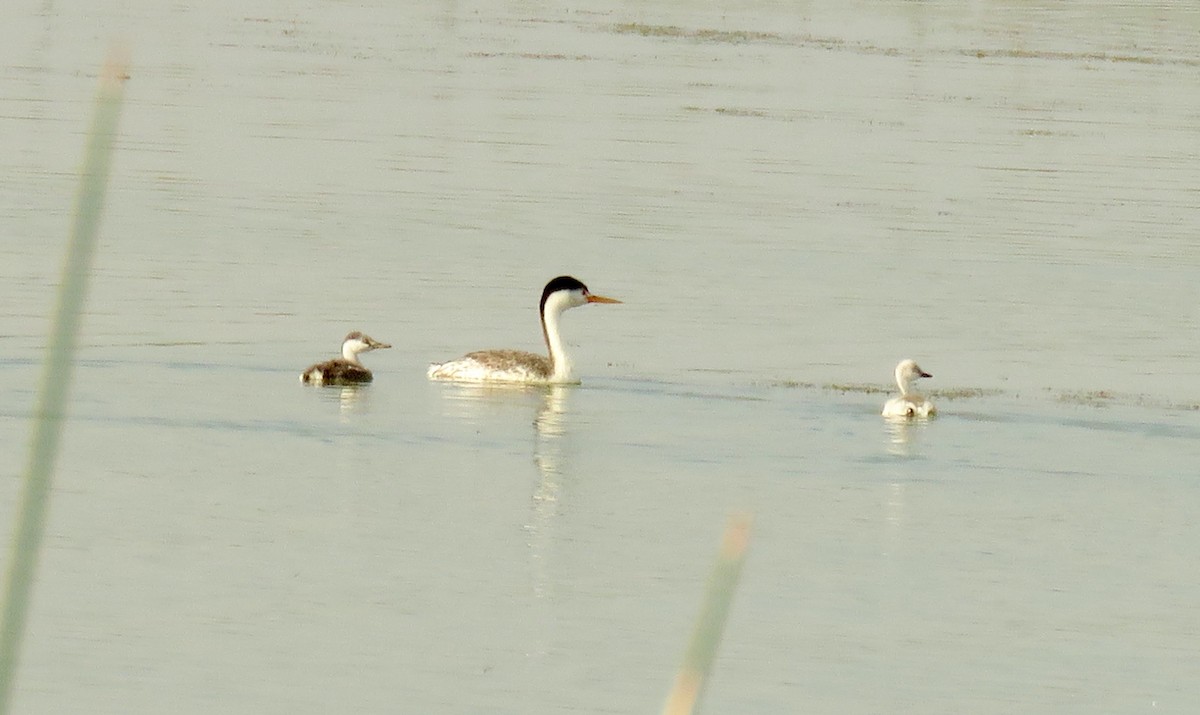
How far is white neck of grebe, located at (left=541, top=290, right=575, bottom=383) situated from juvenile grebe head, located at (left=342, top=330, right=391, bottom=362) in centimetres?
95

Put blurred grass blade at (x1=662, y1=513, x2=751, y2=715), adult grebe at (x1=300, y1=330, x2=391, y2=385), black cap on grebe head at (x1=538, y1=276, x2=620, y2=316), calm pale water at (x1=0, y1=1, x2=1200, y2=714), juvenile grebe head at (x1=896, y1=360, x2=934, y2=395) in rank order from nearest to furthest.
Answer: blurred grass blade at (x1=662, y1=513, x2=751, y2=715), calm pale water at (x1=0, y1=1, x2=1200, y2=714), adult grebe at (x1=300, y1=330, x2=391, y2=385), juvenile grebe head at (x1=896, y1=360, x2=934, y2=395), black cap on grebe head at (x1=538, y1=276, x2=620, y2=316)

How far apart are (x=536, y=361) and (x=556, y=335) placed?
1.54 feet

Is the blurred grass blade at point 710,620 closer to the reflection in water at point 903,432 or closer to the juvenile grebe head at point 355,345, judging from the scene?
the reflection in water at point 903,432

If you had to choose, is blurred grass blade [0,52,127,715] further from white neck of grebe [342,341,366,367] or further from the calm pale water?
white neck of grebe [342,341,366,367]

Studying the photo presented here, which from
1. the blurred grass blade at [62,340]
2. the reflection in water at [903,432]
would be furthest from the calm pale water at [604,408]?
the blurred grass blade at [62,340]

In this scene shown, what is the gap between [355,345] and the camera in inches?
505

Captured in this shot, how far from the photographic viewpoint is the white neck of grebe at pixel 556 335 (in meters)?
13.2

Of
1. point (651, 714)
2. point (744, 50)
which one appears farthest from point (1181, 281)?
point (744, 50)

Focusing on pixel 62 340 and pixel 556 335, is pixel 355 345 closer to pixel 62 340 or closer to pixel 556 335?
pixel 556 335

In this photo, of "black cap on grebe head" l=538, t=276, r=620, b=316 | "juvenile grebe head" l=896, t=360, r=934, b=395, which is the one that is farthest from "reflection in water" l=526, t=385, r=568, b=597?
"juvenile grebe head" l=896, t=360, r=934, b=395

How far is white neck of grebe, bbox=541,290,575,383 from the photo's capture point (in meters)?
13.2

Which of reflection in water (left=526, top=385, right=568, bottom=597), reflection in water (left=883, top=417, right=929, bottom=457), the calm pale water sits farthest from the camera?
reflection in water (left=883, top=417, right=929, bottom=457)

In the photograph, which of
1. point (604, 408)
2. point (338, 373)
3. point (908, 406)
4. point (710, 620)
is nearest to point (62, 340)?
point (710, 620)

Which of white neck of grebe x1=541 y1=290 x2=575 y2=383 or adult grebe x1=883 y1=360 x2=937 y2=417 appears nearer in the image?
adult grebe x1=883 y1=360 x2=937 y2=417
